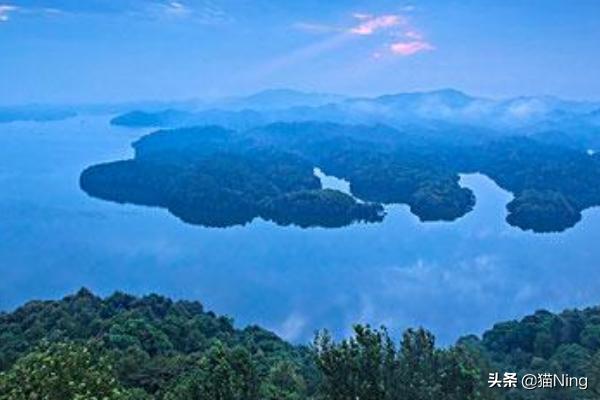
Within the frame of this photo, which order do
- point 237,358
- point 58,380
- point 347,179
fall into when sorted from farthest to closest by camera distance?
point 347,179, point 237,358, point 58,380

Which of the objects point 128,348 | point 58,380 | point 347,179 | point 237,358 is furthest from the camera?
point 347,179

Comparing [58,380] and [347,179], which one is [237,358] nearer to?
[58,380]

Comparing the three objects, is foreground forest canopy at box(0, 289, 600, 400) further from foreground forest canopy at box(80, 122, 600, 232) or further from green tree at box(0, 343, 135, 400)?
foreground forest canopy at box(80, 122, 600, 232)

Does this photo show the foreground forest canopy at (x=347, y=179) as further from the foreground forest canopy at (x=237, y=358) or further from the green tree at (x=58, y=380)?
the green tree at (x=58, y=380)

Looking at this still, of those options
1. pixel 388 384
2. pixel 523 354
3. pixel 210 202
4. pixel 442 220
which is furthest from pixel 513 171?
pixel 388 384

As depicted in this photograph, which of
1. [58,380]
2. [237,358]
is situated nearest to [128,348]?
[237,358]
